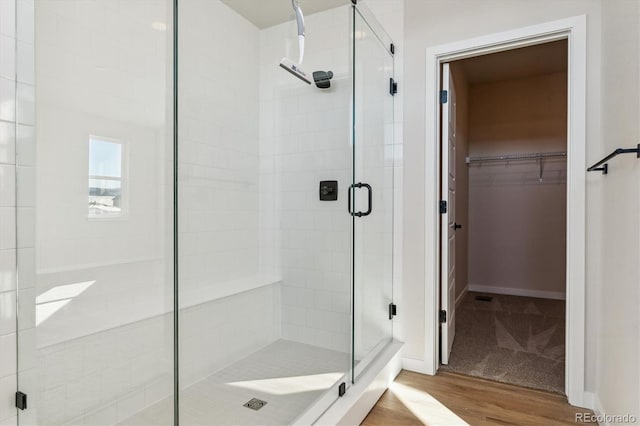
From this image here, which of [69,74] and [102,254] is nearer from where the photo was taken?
[69,74]

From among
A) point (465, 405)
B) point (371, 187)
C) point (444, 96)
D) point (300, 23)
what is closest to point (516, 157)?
A: point (444, 96)

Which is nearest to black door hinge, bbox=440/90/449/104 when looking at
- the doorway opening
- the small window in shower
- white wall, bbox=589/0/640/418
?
white wall, bbox=589/0/640/418

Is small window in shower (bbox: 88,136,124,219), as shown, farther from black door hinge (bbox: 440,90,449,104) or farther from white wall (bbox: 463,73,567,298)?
white wall (bbox: 463,73,567,298)

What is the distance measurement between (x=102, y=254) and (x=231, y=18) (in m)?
1.40

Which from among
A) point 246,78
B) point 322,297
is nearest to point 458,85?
point 246,78

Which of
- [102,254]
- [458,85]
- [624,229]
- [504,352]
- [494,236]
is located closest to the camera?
[624,229]

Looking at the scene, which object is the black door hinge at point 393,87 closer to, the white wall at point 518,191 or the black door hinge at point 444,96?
the black door hinge at point 444,96

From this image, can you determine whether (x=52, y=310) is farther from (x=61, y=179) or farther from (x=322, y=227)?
(x=322, y=227)

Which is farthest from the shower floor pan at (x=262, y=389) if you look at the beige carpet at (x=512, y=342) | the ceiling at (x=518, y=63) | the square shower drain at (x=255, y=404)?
the ceiling at (x=518, y=63)

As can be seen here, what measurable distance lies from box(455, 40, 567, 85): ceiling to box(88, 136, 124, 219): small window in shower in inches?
140

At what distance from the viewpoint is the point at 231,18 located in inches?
80.6

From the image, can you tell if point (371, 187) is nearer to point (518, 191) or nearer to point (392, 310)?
point (392, 310)

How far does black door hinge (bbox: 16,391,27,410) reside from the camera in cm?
115

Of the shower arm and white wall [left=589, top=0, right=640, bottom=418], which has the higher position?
the shower arm
